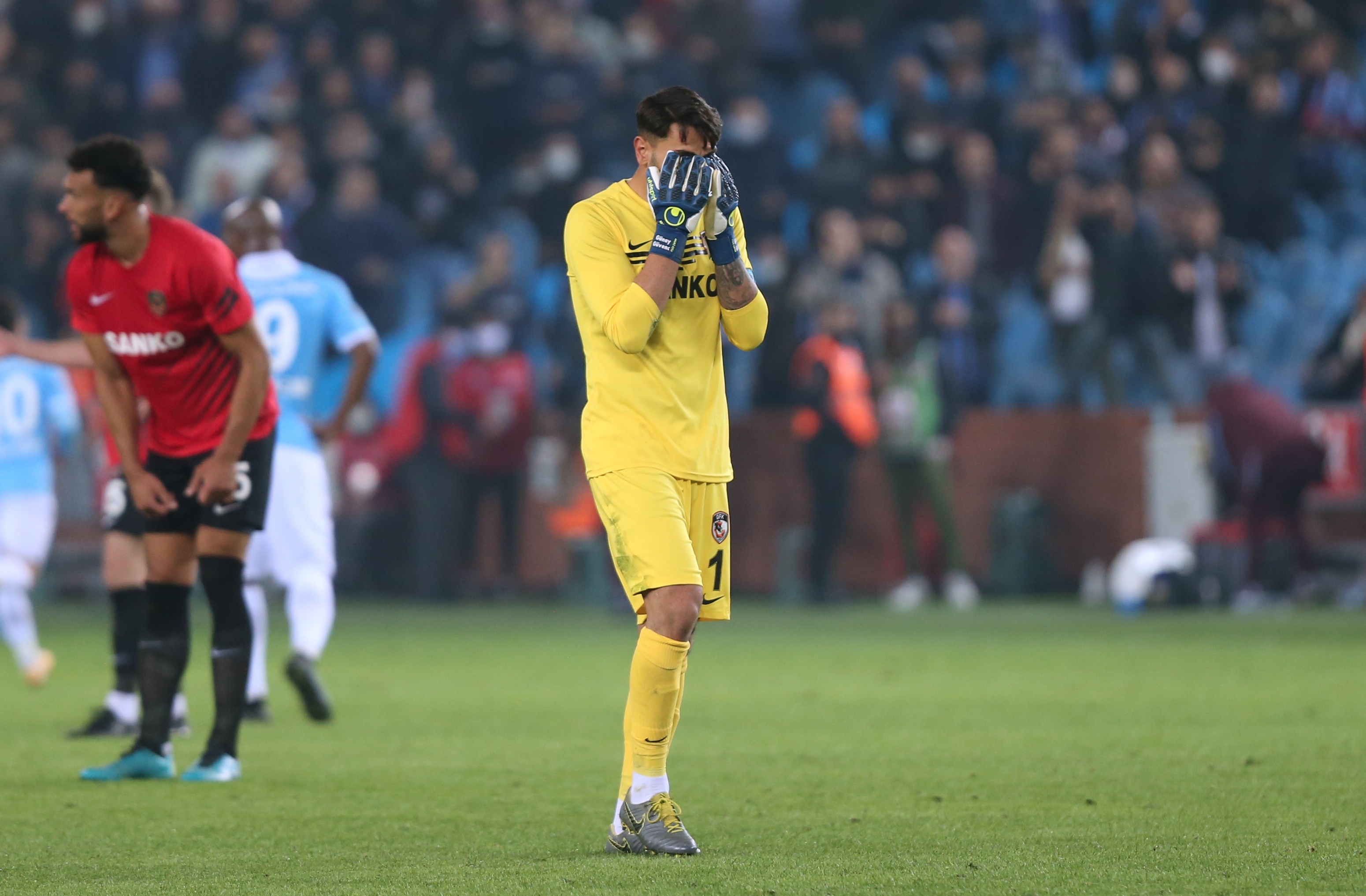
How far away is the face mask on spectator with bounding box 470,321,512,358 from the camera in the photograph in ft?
A: 57.9

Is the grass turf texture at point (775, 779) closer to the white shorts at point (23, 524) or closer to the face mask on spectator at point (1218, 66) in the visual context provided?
the white shorts at point (23, 524)

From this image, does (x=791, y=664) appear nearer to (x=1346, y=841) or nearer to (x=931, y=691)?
(x=931, y=691)

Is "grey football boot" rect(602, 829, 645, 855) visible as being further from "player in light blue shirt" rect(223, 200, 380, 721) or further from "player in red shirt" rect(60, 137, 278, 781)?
"player in light blue shirt" rect(223, 200, 380, 721)

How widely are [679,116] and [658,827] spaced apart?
6.40ft

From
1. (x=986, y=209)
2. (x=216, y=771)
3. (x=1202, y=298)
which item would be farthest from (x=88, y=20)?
(x=216, y=771)

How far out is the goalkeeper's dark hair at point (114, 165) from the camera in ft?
22.1

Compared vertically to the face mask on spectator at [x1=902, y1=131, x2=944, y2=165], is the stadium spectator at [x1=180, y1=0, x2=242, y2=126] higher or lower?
higher

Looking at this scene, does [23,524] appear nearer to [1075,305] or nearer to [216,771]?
[216,771]

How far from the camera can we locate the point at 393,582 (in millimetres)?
19062

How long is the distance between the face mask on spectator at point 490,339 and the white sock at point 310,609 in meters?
8.45

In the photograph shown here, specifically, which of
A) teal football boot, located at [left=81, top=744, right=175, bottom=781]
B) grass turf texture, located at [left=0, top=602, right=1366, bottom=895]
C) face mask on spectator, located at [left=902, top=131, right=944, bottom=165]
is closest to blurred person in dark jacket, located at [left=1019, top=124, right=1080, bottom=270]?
face mask on spectator, located at [left=902, top=131, right=944, bottom=165]

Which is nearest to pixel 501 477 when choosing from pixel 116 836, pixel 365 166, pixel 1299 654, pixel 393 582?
pixel 393 582

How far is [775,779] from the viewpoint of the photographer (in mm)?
6969

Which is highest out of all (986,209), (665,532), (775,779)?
(986,209)
